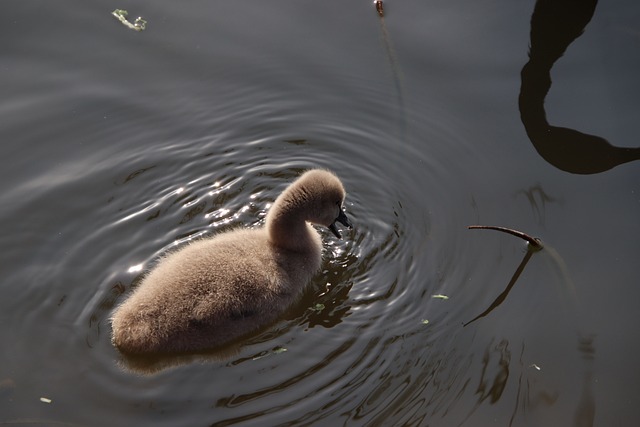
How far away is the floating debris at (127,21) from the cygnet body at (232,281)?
8.09 ft

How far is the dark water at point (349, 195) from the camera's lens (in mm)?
4145

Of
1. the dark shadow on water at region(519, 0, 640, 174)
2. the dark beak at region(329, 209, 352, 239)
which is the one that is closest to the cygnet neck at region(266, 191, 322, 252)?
the dark beak at region(329, 209, 352, 239)

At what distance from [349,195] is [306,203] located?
2.34ft

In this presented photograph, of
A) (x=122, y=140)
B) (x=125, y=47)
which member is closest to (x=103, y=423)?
(x=122, y=140)

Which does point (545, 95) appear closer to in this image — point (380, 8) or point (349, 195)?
point (380, 8)

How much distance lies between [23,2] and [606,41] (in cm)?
482

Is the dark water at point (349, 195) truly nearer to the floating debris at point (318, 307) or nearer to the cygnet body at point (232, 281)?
the floating debris at point (318, 307)

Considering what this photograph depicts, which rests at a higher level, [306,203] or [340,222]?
[306,203]

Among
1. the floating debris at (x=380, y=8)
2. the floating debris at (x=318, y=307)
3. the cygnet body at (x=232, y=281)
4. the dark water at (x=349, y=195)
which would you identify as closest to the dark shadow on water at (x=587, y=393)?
the dark water at (x=349, y=195)

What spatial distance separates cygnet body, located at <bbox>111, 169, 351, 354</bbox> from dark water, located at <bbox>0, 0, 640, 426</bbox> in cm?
14

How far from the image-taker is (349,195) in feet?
17.9

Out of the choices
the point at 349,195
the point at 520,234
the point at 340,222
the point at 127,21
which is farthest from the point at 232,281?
the point at 127,21

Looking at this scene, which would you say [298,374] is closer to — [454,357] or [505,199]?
[454,357]

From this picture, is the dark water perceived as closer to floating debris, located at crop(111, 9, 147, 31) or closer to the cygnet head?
floating debris, located at crop(111, 9, 147, 31)
